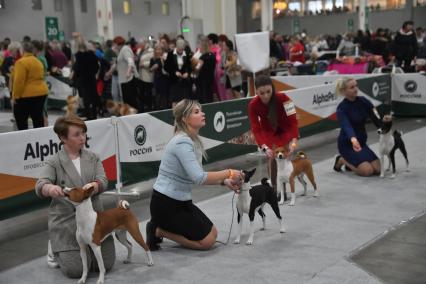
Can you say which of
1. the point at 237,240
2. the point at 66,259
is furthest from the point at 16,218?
the point at 237,240

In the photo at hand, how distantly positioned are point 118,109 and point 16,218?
3.91m

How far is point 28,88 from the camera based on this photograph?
866 centimetres

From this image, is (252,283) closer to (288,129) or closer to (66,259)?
(66,259)

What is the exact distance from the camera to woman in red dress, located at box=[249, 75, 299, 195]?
18.4ft

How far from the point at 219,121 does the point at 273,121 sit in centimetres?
183

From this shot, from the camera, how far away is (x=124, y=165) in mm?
6188

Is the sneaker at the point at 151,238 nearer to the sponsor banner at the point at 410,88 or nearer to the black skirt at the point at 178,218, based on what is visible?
the black skirt at the point at 178,218

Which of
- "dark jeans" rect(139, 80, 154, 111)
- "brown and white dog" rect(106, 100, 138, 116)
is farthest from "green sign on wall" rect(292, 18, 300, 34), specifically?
"brown and white dog" rect(106, 100, 138, 116)

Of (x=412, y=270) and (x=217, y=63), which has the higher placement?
(x=217, y=63)

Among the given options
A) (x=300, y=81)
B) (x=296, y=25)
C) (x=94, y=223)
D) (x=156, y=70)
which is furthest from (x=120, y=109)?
(x=296, y=25)

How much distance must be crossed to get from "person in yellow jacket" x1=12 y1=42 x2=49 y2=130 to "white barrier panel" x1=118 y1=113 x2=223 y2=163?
9.83ft

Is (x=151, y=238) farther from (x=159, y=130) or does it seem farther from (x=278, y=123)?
(x=159, y=130)

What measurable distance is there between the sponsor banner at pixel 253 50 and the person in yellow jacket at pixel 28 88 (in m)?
3.23

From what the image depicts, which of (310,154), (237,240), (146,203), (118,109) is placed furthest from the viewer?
(118,109)
